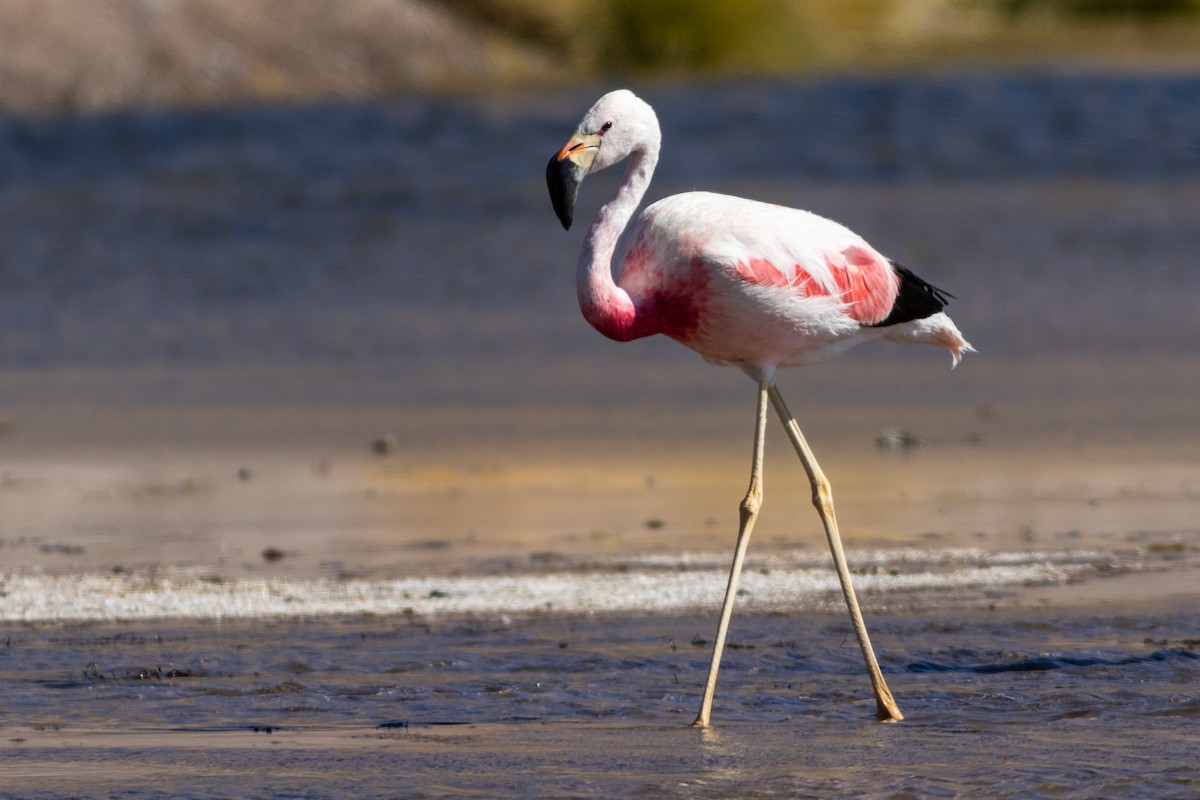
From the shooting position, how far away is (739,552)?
539cm

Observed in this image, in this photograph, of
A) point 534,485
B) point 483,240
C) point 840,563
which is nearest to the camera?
point 840,563

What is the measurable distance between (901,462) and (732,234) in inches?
126

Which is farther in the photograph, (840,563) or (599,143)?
(840,563)

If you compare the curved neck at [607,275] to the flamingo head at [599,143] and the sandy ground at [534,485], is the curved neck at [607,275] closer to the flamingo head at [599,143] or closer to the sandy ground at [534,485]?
the flamingo head at [599,143]

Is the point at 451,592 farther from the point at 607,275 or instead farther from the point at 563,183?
the point at 563,183

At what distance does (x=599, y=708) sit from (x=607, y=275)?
44.2 inches

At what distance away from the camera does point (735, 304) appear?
5.30 meters

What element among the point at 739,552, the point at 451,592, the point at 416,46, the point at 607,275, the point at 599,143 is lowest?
the point at 451,592

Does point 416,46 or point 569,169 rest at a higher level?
point 416,46

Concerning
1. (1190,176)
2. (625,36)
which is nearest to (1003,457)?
(1190,176)

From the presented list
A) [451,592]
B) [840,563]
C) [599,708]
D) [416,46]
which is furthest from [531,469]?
[416,46]

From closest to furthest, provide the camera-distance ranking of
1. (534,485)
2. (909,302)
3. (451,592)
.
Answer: (909,302) → (451,592) → (534,485)

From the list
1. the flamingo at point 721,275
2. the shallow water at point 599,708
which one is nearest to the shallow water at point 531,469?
the shallow water at point 599,708

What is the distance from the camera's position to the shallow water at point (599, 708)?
432 cm
